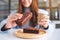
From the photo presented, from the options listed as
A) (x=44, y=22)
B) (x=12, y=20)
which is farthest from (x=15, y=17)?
(x=44, y=22)

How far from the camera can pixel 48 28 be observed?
131cm

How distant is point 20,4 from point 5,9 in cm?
17

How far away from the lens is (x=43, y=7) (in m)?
1.33

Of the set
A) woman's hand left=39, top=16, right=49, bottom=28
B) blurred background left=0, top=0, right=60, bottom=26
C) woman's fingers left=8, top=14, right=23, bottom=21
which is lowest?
woman's hand left=39, top=16, right=49, bottom=28

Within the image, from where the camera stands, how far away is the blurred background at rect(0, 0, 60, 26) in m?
1.29

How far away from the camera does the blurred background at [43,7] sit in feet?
4.25

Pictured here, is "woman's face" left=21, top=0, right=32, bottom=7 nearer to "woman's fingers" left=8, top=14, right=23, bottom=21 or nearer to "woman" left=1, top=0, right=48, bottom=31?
"woman" left=1, top=0, right=48, bottom=31

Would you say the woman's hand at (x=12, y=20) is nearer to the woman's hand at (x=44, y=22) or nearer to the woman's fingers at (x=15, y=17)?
the woman's fingers at (x=15, y=17)

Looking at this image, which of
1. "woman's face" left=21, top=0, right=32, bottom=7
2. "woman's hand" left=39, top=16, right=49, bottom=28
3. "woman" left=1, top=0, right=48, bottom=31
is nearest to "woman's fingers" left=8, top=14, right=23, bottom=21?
"woman" left=1, top=0, right=48, bottom=31

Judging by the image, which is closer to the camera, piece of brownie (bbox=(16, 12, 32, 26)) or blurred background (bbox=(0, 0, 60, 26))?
piece of brownie (bbox=(16, 12, 32, 26))

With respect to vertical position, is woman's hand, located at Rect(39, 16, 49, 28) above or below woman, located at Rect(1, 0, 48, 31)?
below

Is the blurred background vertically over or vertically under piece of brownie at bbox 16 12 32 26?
over

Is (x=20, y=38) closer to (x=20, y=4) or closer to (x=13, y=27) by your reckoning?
(x=13, y=27)

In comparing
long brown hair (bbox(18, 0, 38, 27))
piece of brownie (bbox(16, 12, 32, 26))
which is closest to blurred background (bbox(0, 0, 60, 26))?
long brown hair (bbox(18, 0, 38, 27))
